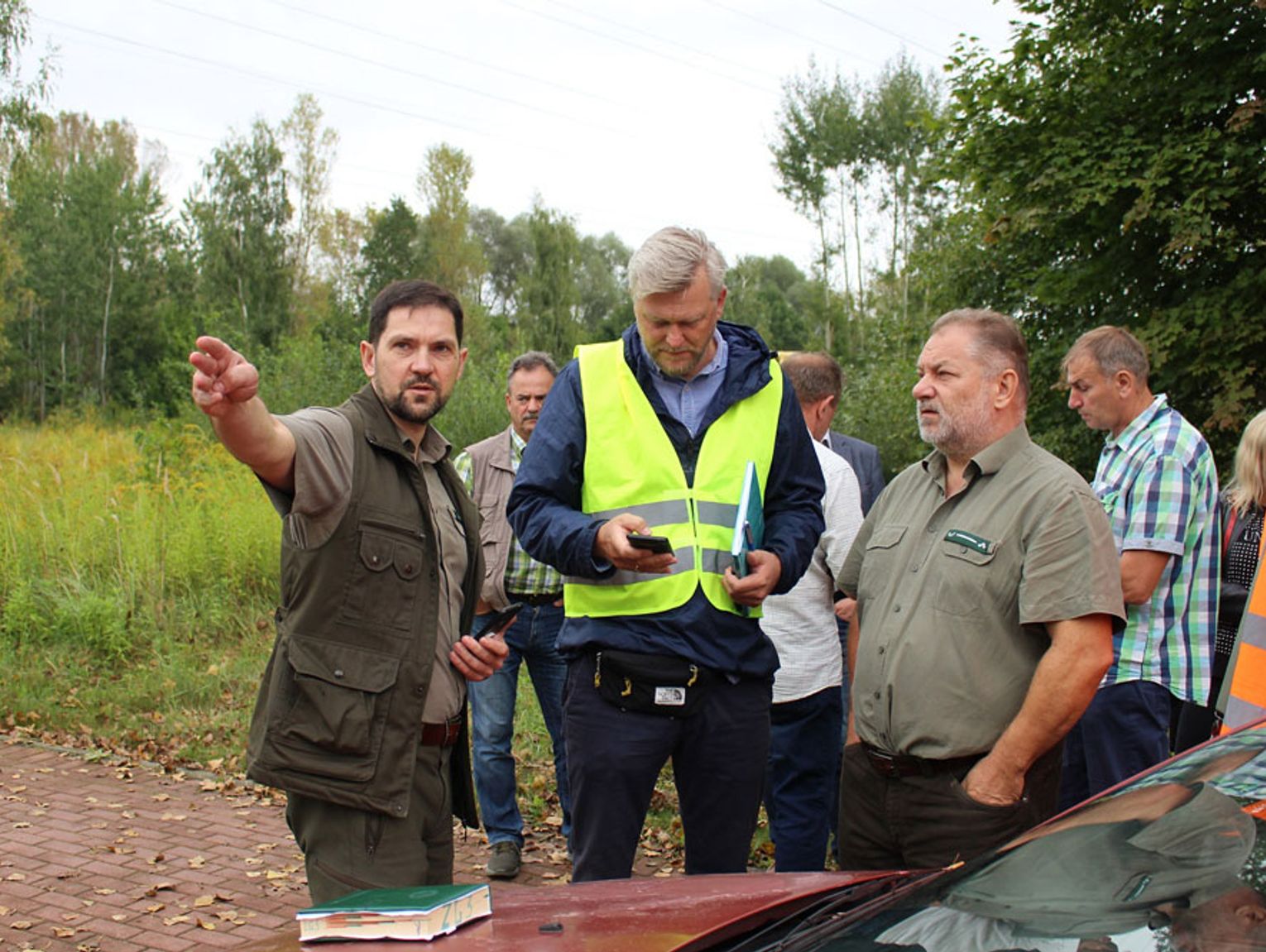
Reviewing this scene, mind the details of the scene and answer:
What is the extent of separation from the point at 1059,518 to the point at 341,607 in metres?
1.85

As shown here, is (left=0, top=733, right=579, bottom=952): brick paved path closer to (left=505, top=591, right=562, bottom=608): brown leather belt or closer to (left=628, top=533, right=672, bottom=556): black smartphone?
(left=505, top=591, right=562, bottom=608): brown leather belt

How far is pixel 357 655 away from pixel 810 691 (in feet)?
7.55

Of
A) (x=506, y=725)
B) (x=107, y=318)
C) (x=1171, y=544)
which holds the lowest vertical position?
(x=506, y=725)

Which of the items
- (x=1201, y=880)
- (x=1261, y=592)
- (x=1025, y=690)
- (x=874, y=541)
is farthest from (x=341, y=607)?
(x=1261, y=592)

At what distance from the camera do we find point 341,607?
3.10m

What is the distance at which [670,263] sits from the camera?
11.0 ft

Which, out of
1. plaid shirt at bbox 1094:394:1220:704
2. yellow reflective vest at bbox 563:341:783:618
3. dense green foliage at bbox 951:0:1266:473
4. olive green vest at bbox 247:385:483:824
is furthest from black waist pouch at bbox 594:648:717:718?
dense green foliage at bbox 951:0:1266:473

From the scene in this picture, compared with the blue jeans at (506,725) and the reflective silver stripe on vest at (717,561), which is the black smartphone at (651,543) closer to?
the reflective silver stripe on vest at (717,561)

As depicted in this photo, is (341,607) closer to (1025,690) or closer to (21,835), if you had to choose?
(1025,690)

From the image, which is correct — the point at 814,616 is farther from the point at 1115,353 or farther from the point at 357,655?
the point at 357,655

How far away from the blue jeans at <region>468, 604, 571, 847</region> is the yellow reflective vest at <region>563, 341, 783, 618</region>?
228cm

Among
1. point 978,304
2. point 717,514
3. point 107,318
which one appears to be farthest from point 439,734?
point 107,318

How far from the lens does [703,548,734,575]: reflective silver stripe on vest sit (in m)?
3.40

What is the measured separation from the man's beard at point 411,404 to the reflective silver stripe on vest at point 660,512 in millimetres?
549
